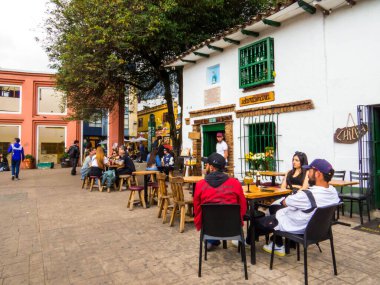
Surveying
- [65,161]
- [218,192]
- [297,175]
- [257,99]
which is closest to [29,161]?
[65,161]

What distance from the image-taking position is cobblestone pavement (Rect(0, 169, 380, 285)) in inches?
131

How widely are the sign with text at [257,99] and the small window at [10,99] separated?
18.1m

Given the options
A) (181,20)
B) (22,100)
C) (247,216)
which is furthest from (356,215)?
(22,100)

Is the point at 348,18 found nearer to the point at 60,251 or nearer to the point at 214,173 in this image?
the point at 214,173

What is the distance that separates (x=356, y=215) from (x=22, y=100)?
21414mm

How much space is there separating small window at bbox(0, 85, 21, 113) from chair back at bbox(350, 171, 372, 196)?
21.4 meters

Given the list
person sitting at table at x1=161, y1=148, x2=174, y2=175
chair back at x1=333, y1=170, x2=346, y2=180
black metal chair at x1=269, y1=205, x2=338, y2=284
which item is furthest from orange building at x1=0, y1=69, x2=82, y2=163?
black metal chair at x1=269, y1=205, x2=338, y2=284

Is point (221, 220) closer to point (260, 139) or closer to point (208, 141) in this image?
point (260, 139)

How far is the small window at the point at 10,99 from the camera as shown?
19817 mm

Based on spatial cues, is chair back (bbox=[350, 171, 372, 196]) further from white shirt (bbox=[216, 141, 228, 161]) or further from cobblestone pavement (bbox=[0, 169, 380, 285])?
white shirt (bbox=[216, 141, 228, 161])

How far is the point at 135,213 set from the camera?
6523 millimetres

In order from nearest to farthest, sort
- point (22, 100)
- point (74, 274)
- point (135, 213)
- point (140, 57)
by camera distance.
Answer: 1. point (74, 274)
2. point (135, 213)
3. point (140, 57)
4. point (22, 100)

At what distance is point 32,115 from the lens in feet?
66.4

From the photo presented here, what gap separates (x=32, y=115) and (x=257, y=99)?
59.2 ft
